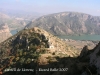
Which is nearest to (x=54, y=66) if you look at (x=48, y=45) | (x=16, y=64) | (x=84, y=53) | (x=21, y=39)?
(x=84, y=53)

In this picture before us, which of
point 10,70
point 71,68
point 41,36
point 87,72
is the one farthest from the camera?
point 41,36

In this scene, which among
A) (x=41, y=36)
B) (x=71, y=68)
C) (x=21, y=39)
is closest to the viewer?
(x=71, y=68)

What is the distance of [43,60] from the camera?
168ft

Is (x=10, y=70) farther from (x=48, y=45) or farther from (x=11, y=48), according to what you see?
(x=11, y=48)

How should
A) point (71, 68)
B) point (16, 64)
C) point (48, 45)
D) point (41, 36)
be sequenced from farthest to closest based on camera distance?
1. point (41, 36)
2. point (48, 45)
3. point (16, 64)
4. point (71, 68)

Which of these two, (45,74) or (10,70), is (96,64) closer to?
(45,74)

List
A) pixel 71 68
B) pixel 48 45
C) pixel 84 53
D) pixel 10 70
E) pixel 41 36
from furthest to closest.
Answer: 1. pixel 41 36
2. pixel 48 45
3. pixel 10 70
4. pixel 84 53
5. pixel 71 68

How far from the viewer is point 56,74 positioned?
131ft

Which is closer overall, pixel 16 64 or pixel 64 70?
pixel 64 70

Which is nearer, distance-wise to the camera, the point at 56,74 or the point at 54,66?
the point at 56,74

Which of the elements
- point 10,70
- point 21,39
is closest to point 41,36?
Result: point 21,39

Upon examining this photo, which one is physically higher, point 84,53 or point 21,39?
point 84,53

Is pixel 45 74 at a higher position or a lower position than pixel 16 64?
higher

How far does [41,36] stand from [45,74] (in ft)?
187
